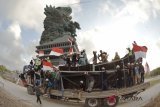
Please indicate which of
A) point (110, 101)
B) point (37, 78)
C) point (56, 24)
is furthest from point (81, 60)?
point (56, 24)

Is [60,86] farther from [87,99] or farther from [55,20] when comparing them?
[55,20]

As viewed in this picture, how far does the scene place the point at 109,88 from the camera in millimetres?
27266

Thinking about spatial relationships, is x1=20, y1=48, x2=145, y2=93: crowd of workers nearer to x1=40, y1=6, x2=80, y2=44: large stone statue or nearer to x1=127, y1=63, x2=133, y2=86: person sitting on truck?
x1=127, y1=63, x2=133, y2=86: person sitting on truck

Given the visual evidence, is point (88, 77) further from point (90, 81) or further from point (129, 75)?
point (129, 75)

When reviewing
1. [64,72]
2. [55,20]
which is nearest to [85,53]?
[64,72]

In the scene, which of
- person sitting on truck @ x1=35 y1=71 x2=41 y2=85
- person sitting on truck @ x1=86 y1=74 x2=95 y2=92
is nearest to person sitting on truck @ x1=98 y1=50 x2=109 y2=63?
person sitting on truck @ x1=86 y1=74 x2=95 y2=92

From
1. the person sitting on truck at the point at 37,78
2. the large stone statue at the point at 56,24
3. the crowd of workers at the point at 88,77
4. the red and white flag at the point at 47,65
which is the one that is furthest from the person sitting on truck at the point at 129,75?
the large stone statue at the point at 56,24

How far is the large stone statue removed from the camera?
65188 millimetres

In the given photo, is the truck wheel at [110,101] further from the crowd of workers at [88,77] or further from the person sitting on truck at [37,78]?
the person sitting on truck at [37,78]

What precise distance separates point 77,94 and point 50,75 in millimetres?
3436

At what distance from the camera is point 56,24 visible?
66250 millimetres

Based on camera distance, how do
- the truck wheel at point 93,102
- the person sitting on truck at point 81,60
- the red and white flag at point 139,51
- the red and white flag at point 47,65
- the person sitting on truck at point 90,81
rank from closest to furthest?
the truck wheel at point 93,102
the person sitting on truck at point 90,81
the red and white flag at point 139,51
the person sitting on truck at point 81,60
the red and white flag at point 47,65

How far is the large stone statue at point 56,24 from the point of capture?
214 feet

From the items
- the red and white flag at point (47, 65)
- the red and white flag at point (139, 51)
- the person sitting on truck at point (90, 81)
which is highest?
the red and white flag at point (139, 51)
